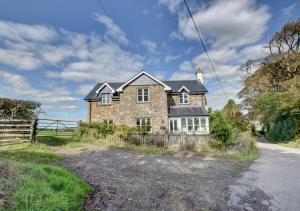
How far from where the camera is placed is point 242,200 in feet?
20.4

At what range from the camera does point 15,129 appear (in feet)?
49.4

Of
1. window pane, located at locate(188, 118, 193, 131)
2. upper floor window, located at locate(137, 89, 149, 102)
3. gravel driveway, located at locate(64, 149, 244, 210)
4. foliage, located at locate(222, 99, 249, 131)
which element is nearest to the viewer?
gravel driveway, located at locate(64, 149, 244, 210)

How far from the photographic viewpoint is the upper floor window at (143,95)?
81.9ft

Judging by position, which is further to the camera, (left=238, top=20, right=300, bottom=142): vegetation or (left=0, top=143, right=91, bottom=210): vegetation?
(left=238, top=20, right=300, bottom=142): vegetation

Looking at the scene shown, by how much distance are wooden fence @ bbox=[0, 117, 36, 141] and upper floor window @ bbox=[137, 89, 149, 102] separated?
1224 cm

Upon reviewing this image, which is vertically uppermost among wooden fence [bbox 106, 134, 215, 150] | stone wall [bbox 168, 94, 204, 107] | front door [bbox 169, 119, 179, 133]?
stone wall [bbox 168, 94, 204, 107]

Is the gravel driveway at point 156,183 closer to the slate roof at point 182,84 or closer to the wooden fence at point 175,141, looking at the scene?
the wooden fence at point 175,141

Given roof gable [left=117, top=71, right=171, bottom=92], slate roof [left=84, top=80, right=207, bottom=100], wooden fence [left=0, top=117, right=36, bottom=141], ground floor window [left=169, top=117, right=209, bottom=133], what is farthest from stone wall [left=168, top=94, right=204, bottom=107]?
wooden fence [left=0, top=117, right=36, bottom=141]

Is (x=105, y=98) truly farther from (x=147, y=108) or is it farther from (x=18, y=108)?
(x=18, y=108)

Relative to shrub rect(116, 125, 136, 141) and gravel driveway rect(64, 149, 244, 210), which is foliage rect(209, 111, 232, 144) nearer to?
gravel driveway rect(64, 149, 244, 210)

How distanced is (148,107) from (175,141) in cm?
864

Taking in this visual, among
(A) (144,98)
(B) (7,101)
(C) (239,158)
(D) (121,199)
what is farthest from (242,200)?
(B) (7,101)

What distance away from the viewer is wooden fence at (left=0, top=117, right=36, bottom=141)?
584 inches

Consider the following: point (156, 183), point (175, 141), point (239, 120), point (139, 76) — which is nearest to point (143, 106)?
point (139, 76)
